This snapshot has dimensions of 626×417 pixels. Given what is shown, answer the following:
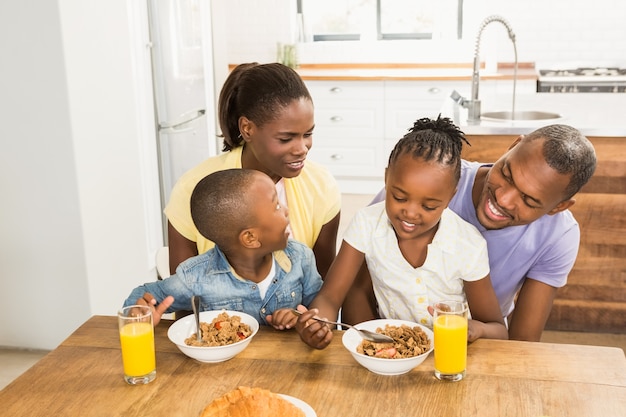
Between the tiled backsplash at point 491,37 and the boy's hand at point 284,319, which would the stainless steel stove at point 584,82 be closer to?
the tiled backsplash at point 491,37

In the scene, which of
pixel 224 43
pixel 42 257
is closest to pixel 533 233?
pixel 42 257

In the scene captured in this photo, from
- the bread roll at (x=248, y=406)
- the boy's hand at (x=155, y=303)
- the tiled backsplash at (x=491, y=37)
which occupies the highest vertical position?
the tiled backsplash at (x=491, y=37)

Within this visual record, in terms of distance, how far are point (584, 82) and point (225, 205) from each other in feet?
12.6

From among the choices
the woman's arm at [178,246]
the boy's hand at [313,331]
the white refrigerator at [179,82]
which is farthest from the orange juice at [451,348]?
the white refrigerator at [179,82]

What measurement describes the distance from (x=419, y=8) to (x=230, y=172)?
4.90 meters

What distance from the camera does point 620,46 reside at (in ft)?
17.6

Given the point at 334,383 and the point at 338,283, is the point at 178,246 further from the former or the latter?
Result: the point at 334,383

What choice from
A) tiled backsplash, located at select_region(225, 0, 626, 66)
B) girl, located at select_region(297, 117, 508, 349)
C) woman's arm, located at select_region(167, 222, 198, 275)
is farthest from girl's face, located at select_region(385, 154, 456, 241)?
tiled backsplash, located at select_region(225, 0, 626, 66)

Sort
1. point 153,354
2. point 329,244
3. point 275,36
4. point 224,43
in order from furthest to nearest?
point 275,36 < point 224,43 < point 329,244 < point 153,354

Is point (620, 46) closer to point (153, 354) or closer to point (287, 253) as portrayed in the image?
point (287, 253)

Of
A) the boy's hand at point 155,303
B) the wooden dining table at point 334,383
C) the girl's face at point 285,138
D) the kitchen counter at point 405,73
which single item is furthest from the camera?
the kitchen counter at point 405,73

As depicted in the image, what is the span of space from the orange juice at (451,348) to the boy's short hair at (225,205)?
1.66ft

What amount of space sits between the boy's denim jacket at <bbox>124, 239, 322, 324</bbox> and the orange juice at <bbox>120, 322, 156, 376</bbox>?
24cm

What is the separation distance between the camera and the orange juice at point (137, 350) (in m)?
1.32
